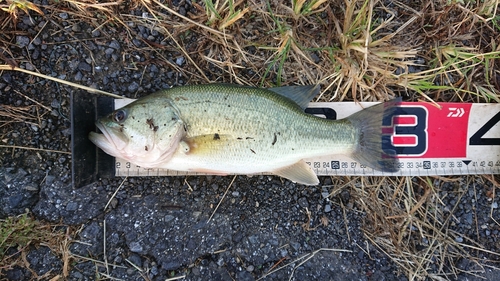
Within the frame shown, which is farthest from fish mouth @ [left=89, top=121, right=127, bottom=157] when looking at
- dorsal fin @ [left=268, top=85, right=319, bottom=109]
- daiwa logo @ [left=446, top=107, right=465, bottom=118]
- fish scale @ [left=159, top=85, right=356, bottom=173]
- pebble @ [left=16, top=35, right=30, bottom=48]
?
daiwa logo @ [left=446, top=107, right=465, bottom=118]

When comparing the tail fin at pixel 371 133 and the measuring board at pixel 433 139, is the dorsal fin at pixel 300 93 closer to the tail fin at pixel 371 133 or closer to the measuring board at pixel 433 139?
the measuring board at pixel 433 139

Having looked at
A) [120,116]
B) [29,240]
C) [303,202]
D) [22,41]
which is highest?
[22,41]

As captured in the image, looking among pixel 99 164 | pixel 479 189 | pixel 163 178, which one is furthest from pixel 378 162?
pixel 99 164

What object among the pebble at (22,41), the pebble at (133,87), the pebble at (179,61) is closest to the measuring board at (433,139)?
the pebble at (133,87)

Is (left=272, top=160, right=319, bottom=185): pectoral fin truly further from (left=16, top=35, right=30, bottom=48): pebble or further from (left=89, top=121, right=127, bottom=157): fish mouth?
(left=16, top=35, right=30, bottom=48): pebble

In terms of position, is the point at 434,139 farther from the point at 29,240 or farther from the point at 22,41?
the point at 22,41

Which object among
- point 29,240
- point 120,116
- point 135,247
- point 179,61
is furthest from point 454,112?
point 29,240
